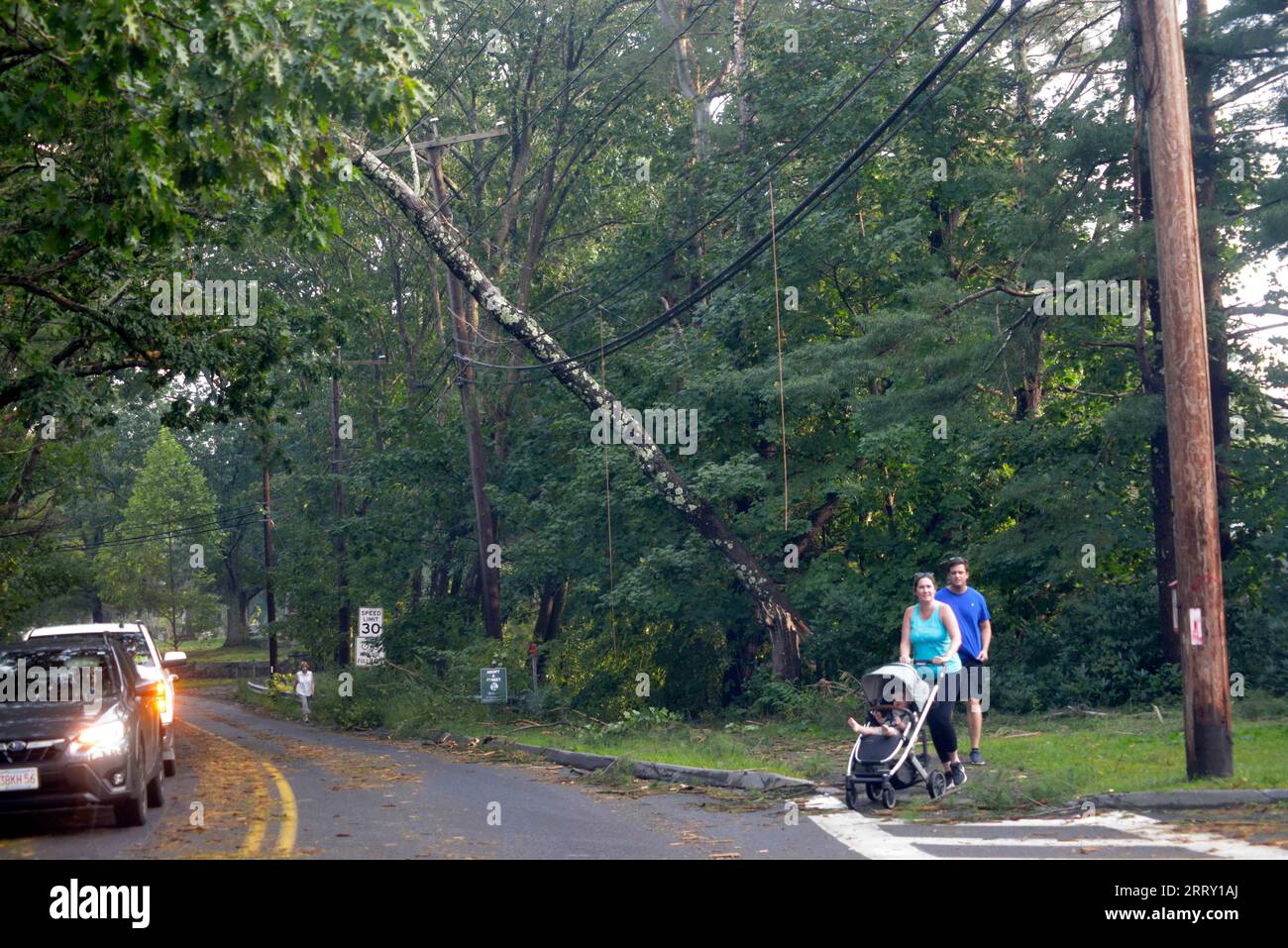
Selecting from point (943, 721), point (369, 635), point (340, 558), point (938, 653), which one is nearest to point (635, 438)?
point (369, 635)

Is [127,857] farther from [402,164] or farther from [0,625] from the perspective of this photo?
[0,625]

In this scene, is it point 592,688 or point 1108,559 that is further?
point 592,688

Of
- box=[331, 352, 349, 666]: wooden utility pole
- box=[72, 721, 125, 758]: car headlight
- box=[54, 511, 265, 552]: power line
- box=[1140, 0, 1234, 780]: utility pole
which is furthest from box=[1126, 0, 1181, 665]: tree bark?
box=[54, 511, 265, 552]: power line

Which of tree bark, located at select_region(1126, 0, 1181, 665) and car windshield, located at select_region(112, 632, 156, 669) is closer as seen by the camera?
car windshield, located at select_region(112, 632, 156, 669)

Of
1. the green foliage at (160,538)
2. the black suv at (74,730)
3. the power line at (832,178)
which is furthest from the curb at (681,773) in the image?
the green foliage at (160,538)

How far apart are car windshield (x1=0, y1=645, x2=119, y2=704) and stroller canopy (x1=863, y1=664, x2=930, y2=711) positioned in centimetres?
690

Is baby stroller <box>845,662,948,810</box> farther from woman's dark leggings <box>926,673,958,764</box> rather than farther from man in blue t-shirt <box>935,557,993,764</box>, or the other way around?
man in blue t-shirt <box>935,557,993,764</box>

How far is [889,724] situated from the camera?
1068 centimetres

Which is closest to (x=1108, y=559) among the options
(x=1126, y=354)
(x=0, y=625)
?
(x=1126, y=354)

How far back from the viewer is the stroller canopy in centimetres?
1062

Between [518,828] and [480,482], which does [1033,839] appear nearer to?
[518,828]

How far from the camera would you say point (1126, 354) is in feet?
67.5

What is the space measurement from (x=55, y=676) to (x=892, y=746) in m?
7.62

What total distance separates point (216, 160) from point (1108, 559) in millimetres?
16385
